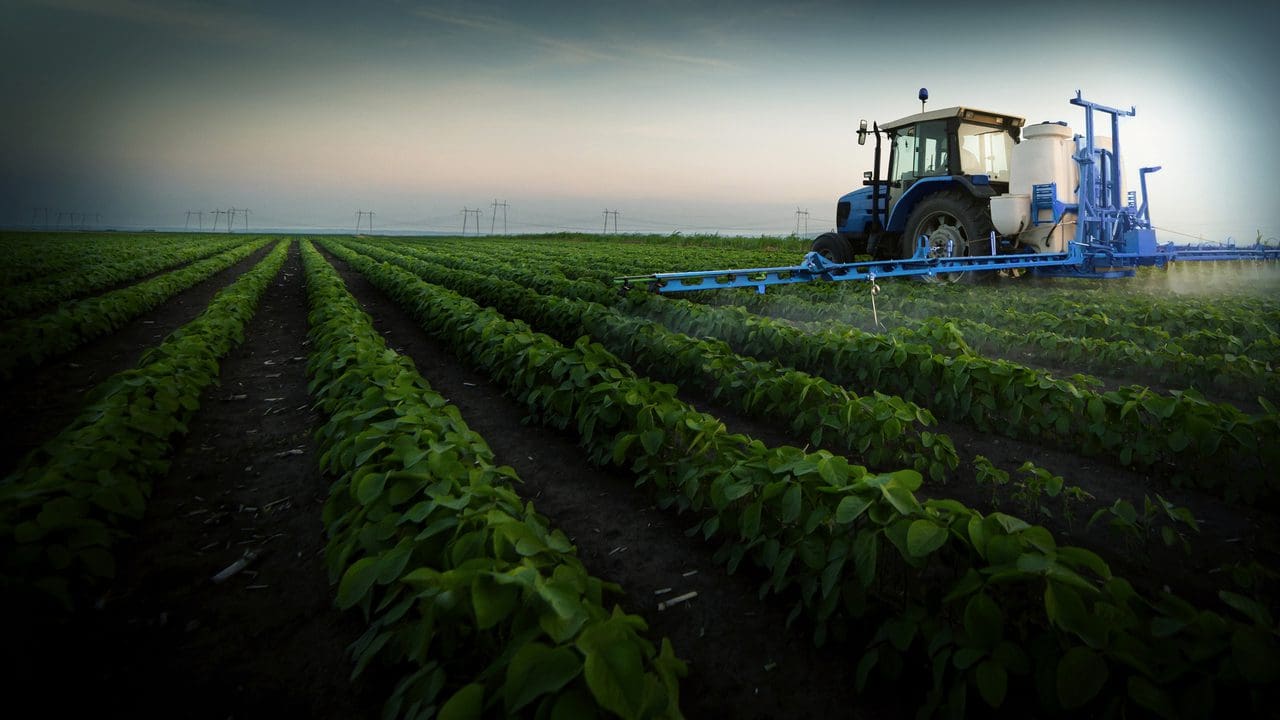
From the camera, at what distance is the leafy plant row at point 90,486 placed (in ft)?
7.97

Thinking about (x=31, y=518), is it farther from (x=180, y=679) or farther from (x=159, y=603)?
(x=180, y=679)

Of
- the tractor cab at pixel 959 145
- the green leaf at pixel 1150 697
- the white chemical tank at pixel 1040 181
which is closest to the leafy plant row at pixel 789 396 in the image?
the green leaf at pixel 1150 697

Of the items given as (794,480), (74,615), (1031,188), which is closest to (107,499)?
(74,615)

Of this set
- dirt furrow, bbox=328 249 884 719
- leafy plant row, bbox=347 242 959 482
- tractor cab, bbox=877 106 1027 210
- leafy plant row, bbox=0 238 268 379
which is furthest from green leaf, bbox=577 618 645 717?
tractor cab, bbox=877 106 1027 210

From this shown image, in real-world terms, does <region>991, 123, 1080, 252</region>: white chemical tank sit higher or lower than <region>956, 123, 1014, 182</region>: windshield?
lower

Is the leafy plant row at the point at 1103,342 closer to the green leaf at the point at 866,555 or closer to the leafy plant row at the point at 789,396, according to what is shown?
the leafy plant row at the point at 789,396

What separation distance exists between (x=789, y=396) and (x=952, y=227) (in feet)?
24.5

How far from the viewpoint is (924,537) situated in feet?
6.64

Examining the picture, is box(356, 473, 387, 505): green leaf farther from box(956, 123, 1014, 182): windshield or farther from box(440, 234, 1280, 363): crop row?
box(956, 123, 1014, 182): windshield

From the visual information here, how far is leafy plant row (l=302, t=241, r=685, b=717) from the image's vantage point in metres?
1.51

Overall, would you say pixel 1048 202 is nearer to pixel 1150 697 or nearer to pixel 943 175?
pixel 943 175

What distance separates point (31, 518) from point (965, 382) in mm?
5693

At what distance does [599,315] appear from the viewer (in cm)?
802

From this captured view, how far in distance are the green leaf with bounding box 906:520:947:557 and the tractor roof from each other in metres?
10.3
